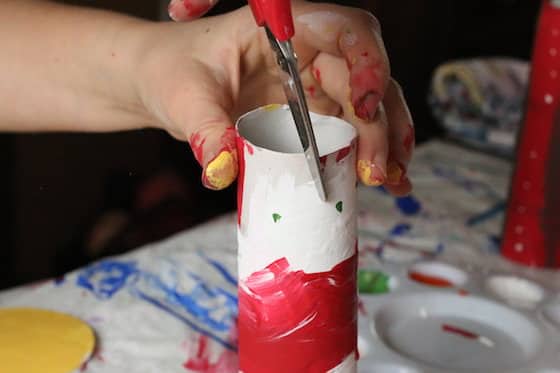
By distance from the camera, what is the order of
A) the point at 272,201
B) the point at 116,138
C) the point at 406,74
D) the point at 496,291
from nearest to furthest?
the point at 272,201 → the point at 496,291 → the point at 116,138 → the point at 406,74

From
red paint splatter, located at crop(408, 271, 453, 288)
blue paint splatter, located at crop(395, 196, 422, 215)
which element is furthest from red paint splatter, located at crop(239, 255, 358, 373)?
blue paint splatter, located at crop(395, 196, 422, 215)

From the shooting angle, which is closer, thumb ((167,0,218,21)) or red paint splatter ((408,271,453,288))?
thumb ((167,0,218,21))

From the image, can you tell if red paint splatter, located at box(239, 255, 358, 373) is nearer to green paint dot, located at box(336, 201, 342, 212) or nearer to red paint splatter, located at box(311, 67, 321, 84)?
green paint dot, located at box(336, 201, 342, 212)

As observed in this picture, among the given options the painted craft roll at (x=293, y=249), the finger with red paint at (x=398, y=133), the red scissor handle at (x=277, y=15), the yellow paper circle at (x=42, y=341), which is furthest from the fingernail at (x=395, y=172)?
the yellow paper circle at (x=42, y=341)

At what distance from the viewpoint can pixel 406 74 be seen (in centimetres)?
189

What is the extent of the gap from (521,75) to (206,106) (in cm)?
97

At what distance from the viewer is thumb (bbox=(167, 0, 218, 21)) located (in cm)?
60

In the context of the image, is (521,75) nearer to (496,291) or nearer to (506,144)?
(506,144)

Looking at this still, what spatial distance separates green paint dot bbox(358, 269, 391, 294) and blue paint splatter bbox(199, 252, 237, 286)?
0.47 ft

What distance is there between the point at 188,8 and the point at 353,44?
0.13 meters

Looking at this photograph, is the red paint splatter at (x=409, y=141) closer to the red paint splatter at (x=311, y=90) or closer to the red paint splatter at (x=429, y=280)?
the red paint splatter at (x=311, y=90)

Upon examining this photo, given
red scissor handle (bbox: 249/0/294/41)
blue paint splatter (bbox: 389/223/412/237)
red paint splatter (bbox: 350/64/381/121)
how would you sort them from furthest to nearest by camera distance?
blue paint splatter (bbox: 389/223/412/237), red paint splatter (bbox: 350/64/381/121), red scissor handle (bbox: 249/0/294/41)

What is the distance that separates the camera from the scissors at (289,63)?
19.5 inches

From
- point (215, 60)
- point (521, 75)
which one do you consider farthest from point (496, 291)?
point (521, 75)
